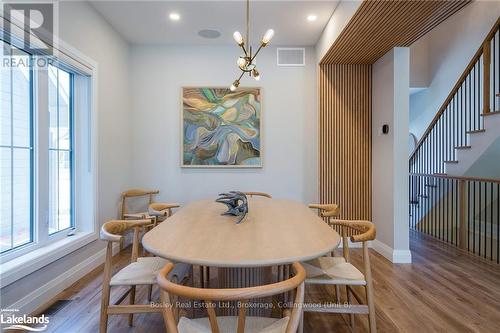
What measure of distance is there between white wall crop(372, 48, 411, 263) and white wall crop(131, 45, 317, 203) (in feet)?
3.39

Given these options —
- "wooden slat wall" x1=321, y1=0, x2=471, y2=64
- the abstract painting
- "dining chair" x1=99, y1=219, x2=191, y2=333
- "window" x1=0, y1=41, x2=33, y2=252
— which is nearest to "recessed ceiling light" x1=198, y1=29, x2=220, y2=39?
the abstract painting

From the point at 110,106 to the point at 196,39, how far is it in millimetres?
1611

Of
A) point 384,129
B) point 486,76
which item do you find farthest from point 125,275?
point 486,76

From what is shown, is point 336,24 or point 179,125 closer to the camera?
point 336,24

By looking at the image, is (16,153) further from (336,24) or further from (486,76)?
(486,76)

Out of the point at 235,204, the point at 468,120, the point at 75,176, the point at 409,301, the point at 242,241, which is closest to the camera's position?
the point at 242,241

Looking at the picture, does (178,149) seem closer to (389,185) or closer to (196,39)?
(196,39)

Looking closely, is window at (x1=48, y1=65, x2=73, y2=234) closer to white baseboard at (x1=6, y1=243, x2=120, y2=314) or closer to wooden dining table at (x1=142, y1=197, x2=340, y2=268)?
white baseboard at (x1=6, y1=243, x2=120, y2=314)

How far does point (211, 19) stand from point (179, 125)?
161 cm

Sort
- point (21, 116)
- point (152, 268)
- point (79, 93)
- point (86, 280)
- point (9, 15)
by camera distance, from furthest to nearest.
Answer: point (79, 93) < point (86, 280) < point (21, 116) < point (9, 15) < point (152, 268)

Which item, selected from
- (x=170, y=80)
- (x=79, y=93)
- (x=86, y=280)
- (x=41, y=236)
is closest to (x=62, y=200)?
(x=41, y=236)

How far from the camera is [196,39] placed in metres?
3.94

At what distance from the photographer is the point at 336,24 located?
3.10 meters

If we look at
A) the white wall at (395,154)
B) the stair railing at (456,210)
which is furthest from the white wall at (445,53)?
the white wall at (395,154)
